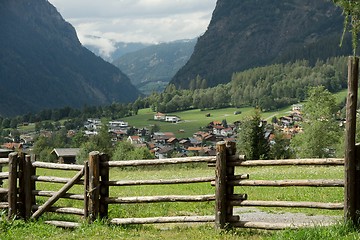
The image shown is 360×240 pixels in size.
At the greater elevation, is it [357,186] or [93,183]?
[357,186]

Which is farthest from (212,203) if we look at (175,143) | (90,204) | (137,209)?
(175,143)

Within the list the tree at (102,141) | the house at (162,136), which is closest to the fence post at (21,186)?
the tree at (102,141)

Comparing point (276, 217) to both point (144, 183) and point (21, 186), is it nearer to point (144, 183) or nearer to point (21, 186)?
point (144, 183)

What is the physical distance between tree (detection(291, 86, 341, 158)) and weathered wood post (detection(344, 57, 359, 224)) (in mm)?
62362

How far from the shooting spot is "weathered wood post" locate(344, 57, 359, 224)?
1281 centimetres

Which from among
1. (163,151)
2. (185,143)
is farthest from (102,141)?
(185,143)

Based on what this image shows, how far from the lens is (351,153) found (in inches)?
509

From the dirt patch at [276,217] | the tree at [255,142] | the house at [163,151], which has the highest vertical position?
the dirt patch at [276,217]

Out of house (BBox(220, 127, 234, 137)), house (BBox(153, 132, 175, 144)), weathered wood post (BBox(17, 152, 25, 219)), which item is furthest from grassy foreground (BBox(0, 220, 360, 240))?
house (BBox(220, 127, 234, 137))

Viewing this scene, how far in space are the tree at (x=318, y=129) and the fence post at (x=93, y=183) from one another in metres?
61.7

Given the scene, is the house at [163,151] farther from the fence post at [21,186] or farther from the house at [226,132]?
the fence post at [21,186]

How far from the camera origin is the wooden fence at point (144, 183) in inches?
563

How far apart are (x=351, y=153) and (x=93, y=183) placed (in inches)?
276

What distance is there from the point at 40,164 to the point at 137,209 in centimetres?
379
